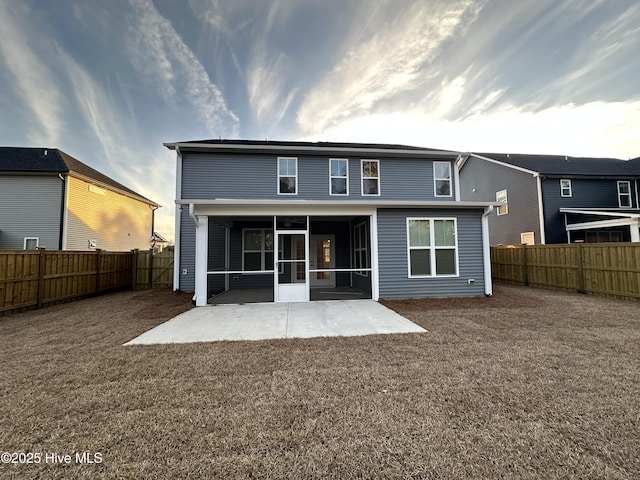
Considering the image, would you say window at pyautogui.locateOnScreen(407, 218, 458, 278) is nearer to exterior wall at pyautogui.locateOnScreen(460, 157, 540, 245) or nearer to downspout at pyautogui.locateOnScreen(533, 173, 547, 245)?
downspout at pyautogui.locateOnScreen(533, 173, 547, 245)

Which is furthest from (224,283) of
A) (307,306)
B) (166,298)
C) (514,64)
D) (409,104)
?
(514,64)

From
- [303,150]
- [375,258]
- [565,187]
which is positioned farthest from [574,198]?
[303,150]

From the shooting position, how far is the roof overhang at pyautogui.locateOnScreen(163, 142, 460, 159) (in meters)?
9.38

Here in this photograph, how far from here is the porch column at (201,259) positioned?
23.7 ft

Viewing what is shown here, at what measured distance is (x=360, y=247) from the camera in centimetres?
969

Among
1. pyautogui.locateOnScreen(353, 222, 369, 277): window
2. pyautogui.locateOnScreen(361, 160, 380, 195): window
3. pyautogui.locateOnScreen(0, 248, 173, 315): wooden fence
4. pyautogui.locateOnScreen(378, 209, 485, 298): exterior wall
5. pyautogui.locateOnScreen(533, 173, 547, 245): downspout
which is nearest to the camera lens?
pyautogui.locateOnScreen(0, 248, 173, 315): wooden fence

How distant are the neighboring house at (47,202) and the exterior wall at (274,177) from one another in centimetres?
811

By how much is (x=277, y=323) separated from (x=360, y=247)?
512cm

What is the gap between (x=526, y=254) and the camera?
1080 cm

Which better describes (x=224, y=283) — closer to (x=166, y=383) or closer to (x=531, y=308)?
(x=166, y=383)

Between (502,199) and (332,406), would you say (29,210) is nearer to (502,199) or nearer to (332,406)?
(332,406)

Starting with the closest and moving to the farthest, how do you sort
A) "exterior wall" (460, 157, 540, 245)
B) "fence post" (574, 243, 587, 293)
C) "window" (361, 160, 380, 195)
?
1. "fence post" (574, 243, 587, 293)
2. "window" (361, 160, 380, 195)
3. "exterior wall" (460, 157, 540, 245)

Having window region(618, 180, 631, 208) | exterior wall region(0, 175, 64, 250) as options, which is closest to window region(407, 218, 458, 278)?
window region(618, 180, 631, 208)

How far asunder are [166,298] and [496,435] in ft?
30.2
